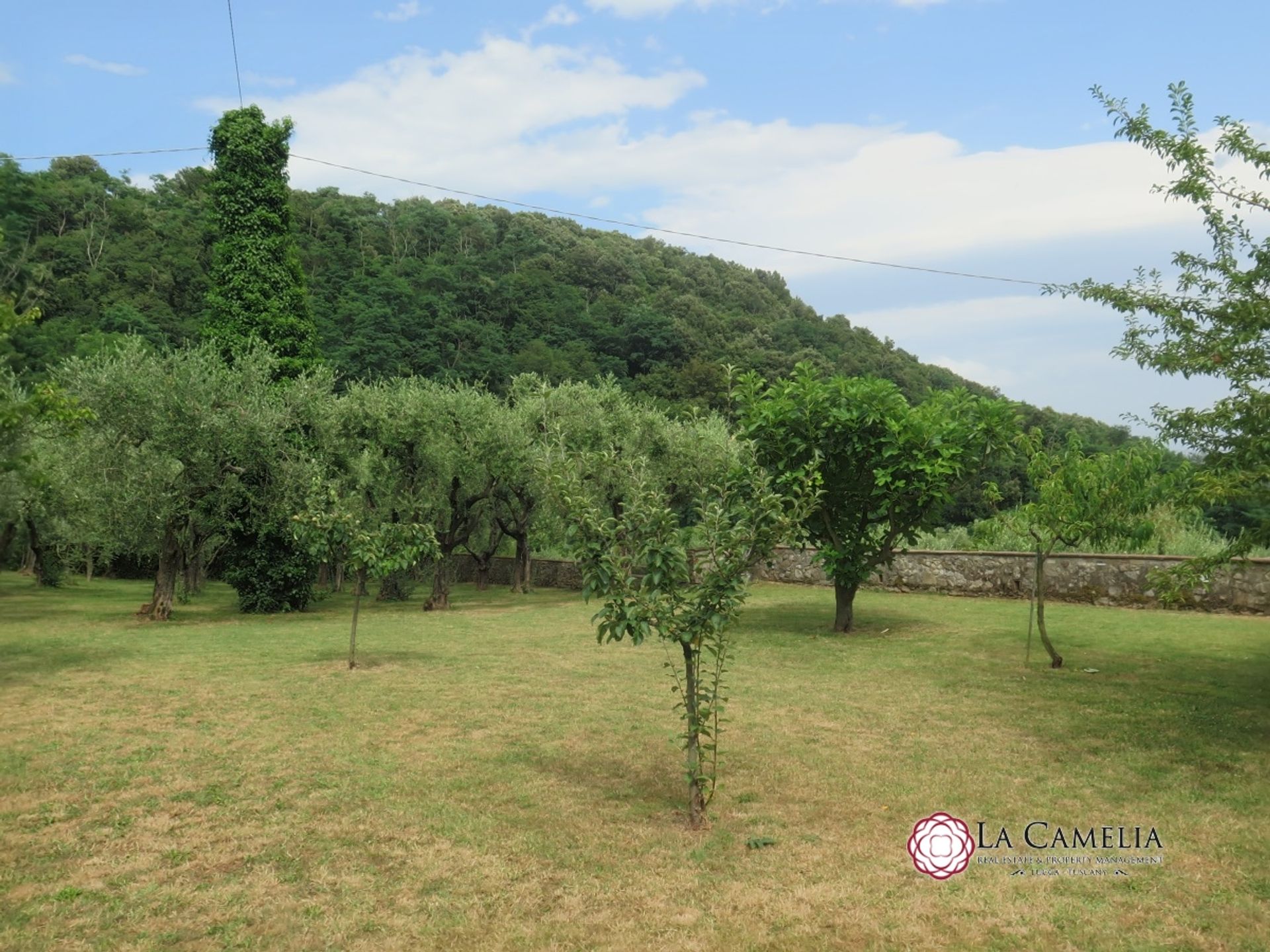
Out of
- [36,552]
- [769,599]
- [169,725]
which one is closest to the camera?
[169,725]

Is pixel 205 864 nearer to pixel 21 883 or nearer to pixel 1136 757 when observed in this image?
pixel 21 883

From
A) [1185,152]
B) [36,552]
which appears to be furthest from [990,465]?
[36,552]

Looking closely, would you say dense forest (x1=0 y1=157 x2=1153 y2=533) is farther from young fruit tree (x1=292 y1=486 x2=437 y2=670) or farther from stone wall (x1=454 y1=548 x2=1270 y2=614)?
young fruit tree (x1=292 y1=486 x2=437 y2=670)

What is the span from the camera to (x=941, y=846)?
6375 mm

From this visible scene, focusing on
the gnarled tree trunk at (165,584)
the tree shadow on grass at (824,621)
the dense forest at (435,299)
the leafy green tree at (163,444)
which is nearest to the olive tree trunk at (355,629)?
the leafy green tree at (163,444)

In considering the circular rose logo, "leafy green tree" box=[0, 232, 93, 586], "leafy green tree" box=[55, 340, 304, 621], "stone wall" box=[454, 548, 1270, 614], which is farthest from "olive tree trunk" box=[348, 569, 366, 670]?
the circular rose logo

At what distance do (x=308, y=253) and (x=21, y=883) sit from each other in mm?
53077

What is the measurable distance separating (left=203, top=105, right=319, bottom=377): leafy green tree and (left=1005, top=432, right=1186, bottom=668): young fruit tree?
23.0 m

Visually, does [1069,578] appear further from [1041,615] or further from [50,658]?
[50,658]

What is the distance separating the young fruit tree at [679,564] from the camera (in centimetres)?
678

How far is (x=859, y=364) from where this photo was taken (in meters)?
53.1

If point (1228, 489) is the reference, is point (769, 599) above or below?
below

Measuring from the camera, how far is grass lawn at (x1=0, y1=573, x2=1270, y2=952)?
5270mm

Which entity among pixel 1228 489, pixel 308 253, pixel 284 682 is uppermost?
pixel 308 253
